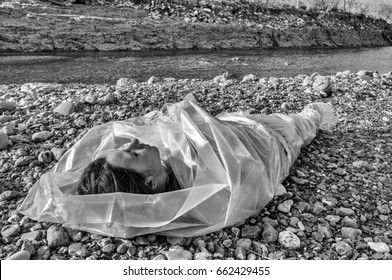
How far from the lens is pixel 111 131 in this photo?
3.52 metres

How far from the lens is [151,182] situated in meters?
2.67

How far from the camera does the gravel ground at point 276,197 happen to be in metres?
2.60

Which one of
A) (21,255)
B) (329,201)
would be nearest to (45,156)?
(21,255)

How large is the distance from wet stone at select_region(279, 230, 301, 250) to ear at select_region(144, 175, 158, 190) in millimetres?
1123

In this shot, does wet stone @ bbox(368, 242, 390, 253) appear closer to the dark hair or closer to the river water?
the dark hair

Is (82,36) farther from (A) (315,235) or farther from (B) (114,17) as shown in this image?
(A) (315,235)

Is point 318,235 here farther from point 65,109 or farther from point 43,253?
point 65,109

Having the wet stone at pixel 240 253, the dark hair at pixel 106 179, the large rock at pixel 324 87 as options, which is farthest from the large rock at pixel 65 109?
the large rock at pixel 324 87

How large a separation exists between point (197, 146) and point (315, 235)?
1.26 m

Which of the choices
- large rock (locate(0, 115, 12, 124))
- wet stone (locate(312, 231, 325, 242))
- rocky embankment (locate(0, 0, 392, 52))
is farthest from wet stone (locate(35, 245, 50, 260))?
rocky embankment (locate(0, 0, 392, 52))

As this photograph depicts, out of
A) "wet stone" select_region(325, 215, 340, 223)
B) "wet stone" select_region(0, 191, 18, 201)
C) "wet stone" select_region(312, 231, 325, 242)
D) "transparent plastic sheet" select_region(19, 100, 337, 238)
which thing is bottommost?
"wet stone" select_region(0, 191, 18, 201)

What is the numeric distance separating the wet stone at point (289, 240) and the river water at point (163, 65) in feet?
26.5

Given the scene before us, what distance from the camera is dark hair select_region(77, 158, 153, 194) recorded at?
249 cm

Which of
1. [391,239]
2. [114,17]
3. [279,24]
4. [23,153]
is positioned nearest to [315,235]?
[391,239]
